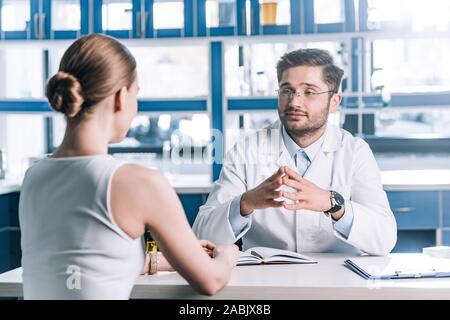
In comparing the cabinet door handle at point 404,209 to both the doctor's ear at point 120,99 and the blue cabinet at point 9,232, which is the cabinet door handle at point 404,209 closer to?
the blue cabinet at point 9,232

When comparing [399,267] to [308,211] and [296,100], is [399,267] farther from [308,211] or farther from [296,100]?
[296,100]

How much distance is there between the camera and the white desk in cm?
121

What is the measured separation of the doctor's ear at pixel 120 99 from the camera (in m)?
0.98

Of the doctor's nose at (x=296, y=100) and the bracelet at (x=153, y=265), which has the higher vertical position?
the doctor's nose at (x=296, y=100)

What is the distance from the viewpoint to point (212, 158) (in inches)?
129

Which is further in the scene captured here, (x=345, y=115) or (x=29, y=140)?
(x=29, y=140)

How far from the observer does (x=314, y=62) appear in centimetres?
197

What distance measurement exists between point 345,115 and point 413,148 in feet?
1.36

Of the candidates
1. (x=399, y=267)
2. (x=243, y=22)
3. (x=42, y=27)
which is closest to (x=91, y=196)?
(x=399, y=267)

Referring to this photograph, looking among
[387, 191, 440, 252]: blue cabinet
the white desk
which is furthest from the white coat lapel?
[387, 191, 440, 252]: blue cabinet

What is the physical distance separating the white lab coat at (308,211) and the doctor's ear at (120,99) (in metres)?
0.68

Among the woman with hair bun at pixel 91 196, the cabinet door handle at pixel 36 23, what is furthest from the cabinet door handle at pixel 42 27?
the woman with hair bun at pixel 91 196

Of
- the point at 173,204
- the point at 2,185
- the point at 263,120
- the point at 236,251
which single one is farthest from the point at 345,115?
the point at 173,204
